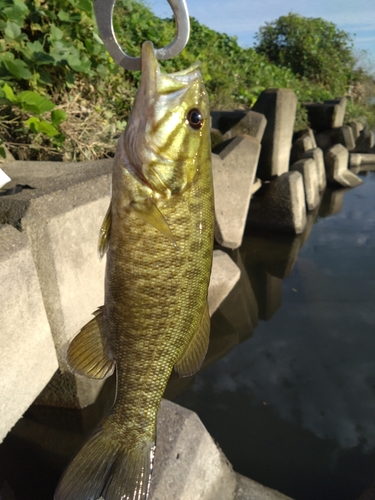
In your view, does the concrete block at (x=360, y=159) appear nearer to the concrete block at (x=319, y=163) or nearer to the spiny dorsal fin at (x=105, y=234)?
the concrete block at (x=319, y=163)

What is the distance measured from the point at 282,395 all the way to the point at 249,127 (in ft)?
12.4

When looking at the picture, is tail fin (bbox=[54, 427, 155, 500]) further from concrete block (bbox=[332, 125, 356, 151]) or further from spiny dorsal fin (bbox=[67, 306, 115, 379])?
concrete block (bbox=[332, 125, 356, 151])

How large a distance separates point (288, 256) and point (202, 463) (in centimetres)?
399

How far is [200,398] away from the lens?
3.38 meters

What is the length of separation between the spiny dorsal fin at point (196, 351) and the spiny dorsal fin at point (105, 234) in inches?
15.1

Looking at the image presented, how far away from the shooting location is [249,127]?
6.18 meters

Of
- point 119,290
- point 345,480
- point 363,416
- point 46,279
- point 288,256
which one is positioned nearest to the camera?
point 119,290

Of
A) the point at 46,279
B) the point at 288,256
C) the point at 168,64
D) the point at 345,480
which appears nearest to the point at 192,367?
the point at 46,279

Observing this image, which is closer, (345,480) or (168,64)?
(345,480)

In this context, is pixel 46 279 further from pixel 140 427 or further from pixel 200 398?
pixel 200 398

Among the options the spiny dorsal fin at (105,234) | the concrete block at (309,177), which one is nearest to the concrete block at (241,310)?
the spiny dorsal fin at (105,234)

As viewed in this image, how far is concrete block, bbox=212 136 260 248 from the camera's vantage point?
5336mm

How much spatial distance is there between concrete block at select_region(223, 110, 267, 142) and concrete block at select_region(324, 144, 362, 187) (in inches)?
145

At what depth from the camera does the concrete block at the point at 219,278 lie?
4.11 m
